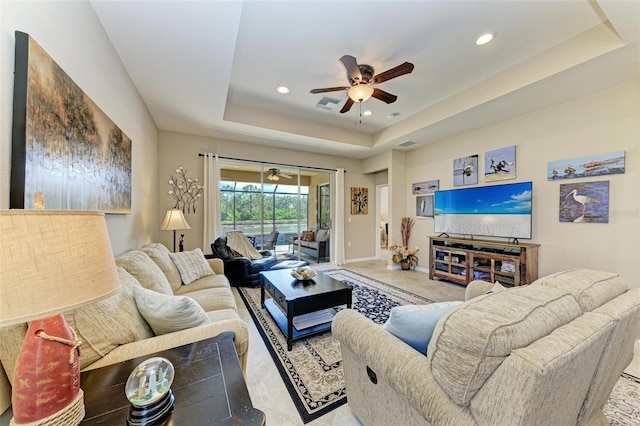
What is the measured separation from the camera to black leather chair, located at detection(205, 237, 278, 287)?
3.70 meters

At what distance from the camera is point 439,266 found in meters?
4.32

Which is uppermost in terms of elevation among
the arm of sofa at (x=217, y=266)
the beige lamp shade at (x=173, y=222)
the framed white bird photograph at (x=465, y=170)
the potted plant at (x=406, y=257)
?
the framed white bird photograph at (x=465, y=170)

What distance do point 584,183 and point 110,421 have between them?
181 inches

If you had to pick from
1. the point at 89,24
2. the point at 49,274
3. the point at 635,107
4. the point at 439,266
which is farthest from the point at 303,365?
the point at 635,107

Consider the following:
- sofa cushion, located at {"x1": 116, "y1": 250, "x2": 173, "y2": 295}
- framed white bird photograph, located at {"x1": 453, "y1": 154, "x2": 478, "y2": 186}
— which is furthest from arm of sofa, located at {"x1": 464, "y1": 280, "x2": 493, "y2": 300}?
framed white bird photograph, located at {"x1": 453, "y1": 154, "x2": 478, "y2": 186}

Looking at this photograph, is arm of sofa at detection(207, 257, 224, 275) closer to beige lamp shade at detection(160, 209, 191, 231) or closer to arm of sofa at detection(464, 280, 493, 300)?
beige lamp shade at detection(160, 209, 191, 231)

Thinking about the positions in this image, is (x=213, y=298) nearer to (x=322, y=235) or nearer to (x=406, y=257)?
(x=322, y=235)

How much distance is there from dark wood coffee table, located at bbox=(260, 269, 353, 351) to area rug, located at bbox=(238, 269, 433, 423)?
0.08m

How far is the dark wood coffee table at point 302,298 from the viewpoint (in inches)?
86.0

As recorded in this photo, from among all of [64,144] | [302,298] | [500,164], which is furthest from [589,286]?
[500,164]

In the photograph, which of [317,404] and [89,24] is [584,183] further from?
[89,24]

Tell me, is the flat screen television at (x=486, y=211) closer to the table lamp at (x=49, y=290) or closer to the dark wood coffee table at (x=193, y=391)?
the dark wood coffee table at (x=193, y=391)

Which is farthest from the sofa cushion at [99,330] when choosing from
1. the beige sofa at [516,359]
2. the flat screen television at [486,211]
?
the flat screen television at [486,211]

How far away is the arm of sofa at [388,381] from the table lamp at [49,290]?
1.06 meters
